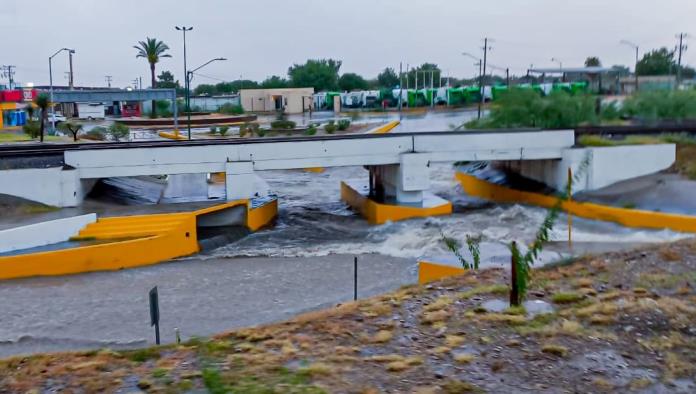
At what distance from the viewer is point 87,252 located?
856 inches

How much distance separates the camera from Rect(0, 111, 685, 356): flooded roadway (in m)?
15.8

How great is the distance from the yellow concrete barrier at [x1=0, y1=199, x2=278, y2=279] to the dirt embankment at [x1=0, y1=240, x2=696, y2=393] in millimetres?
14786

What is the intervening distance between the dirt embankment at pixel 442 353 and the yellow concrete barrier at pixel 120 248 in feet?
48.5

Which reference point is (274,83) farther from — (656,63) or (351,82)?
(656,63)

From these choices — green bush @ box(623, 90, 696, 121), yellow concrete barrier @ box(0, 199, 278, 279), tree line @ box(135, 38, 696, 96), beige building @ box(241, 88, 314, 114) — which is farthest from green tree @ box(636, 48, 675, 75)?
yellow concrete barrier @ box(0, 199, 278, 279)

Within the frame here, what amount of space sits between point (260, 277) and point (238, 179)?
30.1 feet

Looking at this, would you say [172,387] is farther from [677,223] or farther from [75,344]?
[677,223]

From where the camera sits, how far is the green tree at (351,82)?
13888cm

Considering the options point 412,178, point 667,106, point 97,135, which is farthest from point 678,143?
point 97,135

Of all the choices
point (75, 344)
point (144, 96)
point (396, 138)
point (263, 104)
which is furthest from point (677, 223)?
point (263, 104)

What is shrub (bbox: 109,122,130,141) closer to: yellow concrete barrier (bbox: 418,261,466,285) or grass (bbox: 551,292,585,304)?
yellow concrete barrier (bbox: 418,261,466,285)

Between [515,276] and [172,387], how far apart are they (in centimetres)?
403

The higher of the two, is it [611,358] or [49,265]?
→ [611,358]

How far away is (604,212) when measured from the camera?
93.8 feet
